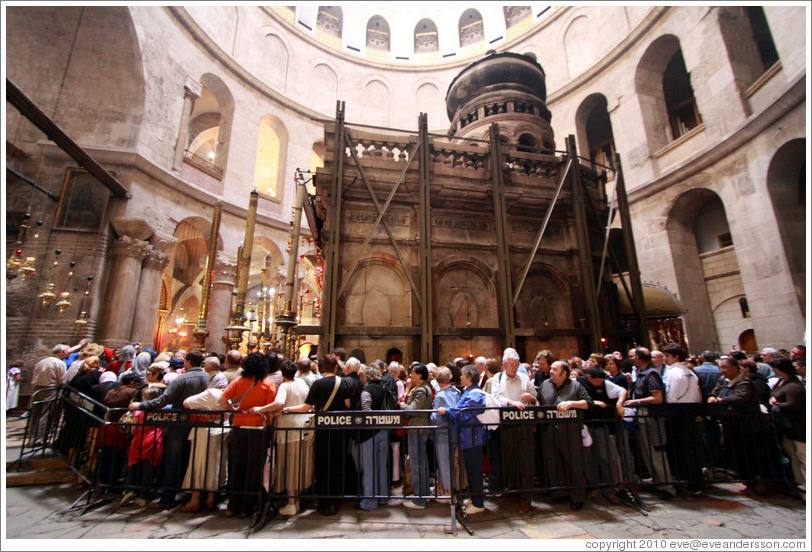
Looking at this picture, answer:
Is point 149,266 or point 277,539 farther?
point 149,266

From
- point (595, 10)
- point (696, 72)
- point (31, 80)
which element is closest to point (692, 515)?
point (696, 72)

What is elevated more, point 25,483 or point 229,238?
point 229,238

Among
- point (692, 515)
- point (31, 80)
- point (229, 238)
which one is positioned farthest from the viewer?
point (229, 238)

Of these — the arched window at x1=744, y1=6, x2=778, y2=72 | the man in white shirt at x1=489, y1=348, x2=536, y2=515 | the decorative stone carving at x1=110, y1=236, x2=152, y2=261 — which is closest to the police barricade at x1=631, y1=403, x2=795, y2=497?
the man in white shirt at x1=489, y1=348, x2=536, y2=515

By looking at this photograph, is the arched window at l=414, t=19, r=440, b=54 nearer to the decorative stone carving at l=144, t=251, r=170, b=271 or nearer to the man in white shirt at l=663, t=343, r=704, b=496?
the decorative stone carving at l=144, t=251, r=170, b=271

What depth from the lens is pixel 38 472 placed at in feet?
17.0

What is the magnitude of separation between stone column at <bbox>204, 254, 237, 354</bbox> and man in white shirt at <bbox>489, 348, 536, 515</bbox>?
16200 mm

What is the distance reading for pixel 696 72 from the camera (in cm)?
1575

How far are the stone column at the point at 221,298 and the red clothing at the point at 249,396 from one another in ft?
48.0

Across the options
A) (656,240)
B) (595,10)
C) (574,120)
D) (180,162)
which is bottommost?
(656,240)

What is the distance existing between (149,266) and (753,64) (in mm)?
26119

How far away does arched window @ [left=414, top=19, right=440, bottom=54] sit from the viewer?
3031 centimetres

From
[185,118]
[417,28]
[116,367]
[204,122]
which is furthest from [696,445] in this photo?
[417,28]

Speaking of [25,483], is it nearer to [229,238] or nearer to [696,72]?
[229,238]
